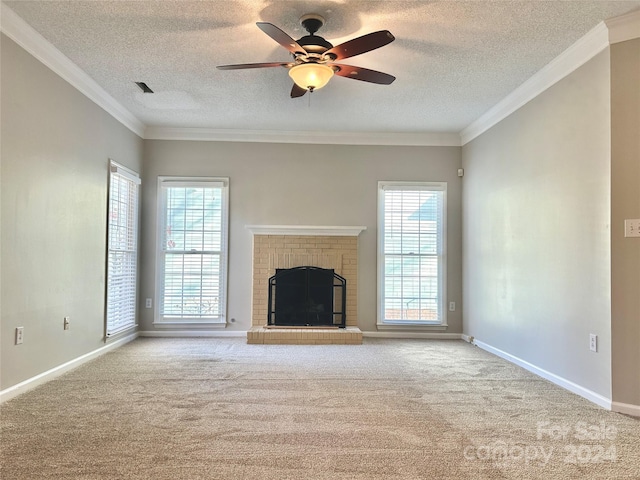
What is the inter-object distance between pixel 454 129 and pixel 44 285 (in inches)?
185

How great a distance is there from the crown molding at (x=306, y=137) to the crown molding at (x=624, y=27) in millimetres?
2652

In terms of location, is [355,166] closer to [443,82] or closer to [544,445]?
[443,82]

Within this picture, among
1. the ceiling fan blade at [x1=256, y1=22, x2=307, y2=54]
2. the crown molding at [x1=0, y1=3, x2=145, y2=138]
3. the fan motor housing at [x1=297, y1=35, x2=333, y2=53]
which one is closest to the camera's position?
the ceiling fan blade at [x1=256, y1=22, x2=307, y2=54]

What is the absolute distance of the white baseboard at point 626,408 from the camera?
8.89 ft

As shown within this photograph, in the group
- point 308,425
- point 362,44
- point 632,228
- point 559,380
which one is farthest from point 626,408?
point 362,44

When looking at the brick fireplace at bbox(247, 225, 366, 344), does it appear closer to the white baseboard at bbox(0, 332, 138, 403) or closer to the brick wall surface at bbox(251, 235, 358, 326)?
the brick wall surface at bbox(251, 235, 358, 326)

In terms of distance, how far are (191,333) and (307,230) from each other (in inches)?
77.1

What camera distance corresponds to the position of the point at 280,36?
2.44m

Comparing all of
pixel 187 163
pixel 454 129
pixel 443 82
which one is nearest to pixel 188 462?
pixel 443 82

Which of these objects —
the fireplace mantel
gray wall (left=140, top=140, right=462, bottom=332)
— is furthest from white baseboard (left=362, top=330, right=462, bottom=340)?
the fireplace mantel

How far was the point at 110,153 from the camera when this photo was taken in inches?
175

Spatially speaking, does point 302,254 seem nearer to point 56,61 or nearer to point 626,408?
point 56,61

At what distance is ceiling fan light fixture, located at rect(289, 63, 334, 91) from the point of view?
2.75 m

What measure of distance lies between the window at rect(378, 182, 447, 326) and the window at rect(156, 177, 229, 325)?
6.79ft
